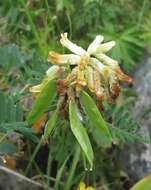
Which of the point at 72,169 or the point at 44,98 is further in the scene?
the point at 72,169

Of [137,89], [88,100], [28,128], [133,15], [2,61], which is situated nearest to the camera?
[88,100]

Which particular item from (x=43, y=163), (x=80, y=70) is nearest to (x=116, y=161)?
(x=43, y=163)

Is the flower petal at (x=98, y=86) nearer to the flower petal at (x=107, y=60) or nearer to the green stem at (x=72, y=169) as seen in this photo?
the flower petal at (x=107, y=60)

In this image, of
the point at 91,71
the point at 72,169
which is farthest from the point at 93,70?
the point at 72,169

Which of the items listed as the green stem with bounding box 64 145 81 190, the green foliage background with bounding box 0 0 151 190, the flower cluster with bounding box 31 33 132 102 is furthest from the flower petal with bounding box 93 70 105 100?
the green stem with bounding box 64 145 81 190

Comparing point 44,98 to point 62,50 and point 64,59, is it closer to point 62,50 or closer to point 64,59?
point 64,59

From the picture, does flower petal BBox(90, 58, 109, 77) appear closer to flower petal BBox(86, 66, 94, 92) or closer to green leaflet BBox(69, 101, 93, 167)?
flower petal BBox(86, 66, 94, 92)

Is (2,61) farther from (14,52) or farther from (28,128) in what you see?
(28,128)

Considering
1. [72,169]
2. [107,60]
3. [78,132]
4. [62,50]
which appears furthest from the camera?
[62,50]
